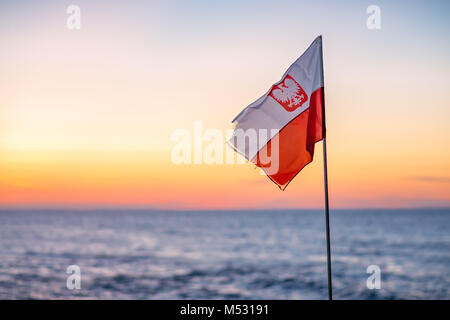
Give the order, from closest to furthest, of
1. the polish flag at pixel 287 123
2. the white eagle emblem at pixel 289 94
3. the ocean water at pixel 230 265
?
the polish flag at pixel 287 123 → the white eagle emblem at pixel 289 94 → the ocean water at pixel 230 265

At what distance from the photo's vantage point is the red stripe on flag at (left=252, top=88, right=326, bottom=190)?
5.65m

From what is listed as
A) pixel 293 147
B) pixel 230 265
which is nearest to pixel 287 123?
pixel 293 147

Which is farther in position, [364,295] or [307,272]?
[307,272]

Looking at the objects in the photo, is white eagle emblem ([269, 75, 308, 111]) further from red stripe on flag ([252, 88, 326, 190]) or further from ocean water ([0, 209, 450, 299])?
ocean water ([0, 209, 450, 299])

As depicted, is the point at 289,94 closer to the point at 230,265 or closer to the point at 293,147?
the point at 293,147

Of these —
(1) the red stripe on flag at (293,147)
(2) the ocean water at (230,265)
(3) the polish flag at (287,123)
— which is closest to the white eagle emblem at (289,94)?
(3) the polish flag at (287,123)

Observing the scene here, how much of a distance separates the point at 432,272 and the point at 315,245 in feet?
55.9

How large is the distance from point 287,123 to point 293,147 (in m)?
0.34

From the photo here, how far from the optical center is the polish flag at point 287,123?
5648 millimetres

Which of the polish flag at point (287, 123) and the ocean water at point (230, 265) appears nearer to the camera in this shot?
the polish flag at point (287, 123)

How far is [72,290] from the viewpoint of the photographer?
56.1 ft

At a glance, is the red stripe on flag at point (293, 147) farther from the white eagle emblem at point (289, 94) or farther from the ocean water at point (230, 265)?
the ocean water at point (230, 265)
